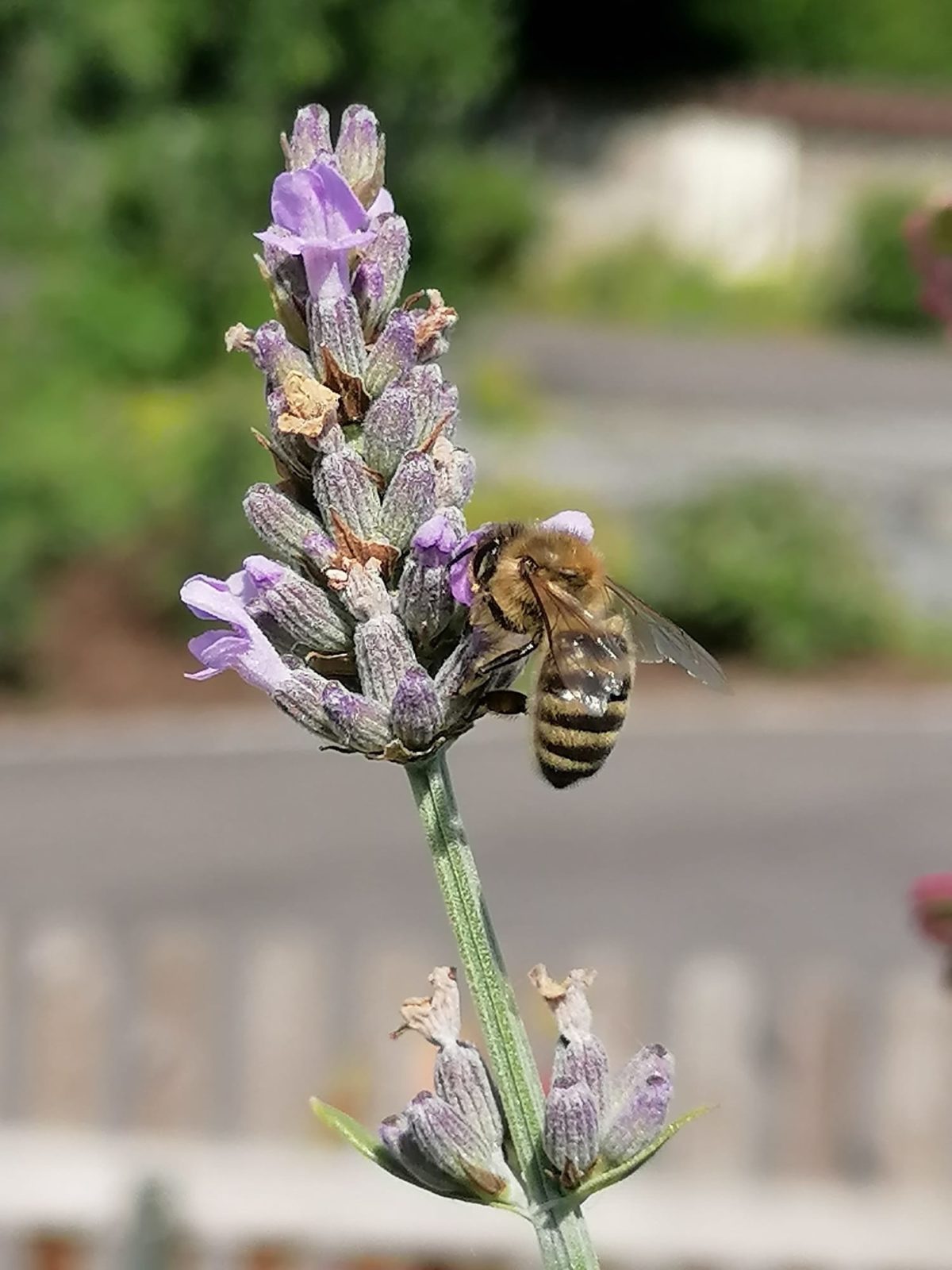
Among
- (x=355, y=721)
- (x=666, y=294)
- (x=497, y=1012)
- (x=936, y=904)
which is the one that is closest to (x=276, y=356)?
(x=355, y=721)

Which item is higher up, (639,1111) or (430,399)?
(430,399)

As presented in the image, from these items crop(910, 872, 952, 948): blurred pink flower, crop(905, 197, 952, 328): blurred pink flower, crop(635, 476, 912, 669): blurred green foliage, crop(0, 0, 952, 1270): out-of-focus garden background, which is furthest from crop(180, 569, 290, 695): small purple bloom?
crop(635, 476, 912, 669): blurred green foliage

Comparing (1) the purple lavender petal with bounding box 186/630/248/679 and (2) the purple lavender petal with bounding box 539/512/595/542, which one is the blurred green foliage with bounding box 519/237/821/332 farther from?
(1) the purple lavender petal with bounding box 186/630/248/679

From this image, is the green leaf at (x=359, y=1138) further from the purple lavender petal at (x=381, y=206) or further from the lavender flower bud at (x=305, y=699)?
the purple lavender petal at (x=381, y=206)

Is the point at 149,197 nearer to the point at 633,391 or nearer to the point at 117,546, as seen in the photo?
the point at 633,391

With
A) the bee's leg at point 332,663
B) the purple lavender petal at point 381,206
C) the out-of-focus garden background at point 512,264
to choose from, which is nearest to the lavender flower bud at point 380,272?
the purple lavender petal at point 381,206

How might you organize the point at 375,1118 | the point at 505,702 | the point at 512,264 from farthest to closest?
the point at 512,264
the point at 375,1118
the point at 505,702

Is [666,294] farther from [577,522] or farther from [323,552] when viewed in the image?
[323,552]
